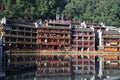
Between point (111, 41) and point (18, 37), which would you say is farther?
point (111, 41)

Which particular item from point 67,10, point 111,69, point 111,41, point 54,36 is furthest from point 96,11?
point 111,69

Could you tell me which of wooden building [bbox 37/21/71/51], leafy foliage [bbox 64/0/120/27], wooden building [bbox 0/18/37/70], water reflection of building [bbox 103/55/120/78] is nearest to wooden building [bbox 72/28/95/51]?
wooden building [bbox 37/21/71/51]

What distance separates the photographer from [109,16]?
11581 centimetres

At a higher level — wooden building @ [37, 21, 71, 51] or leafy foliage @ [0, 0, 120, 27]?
leafy foliage @ [0, 0, 120, 27]

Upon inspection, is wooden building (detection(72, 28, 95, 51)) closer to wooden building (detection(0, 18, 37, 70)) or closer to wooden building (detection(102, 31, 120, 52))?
wooden building (detection(102, 31, 120, 52))

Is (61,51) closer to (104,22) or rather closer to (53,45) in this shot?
(53,45)

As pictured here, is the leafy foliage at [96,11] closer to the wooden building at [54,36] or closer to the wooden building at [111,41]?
the wooden building at [111,41]

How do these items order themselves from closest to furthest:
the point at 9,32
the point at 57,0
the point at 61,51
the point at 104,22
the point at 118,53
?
the point at 9,32, the point at 61,51, the point at 118,53, the point at 104,22, the point at 57,0

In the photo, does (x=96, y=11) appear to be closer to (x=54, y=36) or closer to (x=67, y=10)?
Answer: (x=67, y=10)

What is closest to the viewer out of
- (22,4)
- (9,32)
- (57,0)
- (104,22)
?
(9,32)

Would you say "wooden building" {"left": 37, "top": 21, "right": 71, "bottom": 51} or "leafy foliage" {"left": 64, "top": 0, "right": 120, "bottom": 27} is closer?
"wooden building" {"left": 37, "top": 21, "right": 71, "bottom": 51}

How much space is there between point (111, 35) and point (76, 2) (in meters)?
30.8

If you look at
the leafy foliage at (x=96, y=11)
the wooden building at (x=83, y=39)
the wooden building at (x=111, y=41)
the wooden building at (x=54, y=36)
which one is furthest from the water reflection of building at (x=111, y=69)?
the leafy foliage at (x=96, y=11)

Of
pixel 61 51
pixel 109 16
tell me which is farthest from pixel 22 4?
pixel 109 16
